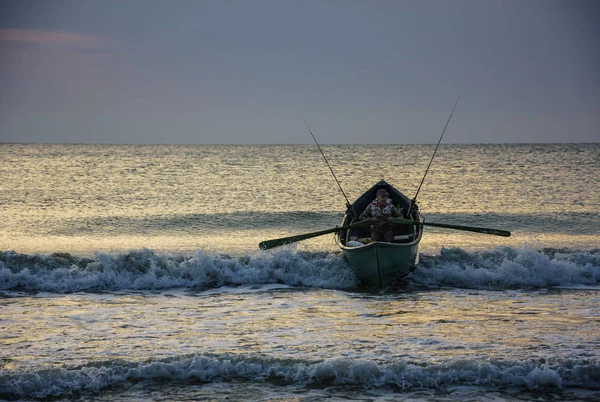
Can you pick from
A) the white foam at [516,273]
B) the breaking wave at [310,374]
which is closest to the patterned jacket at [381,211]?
the white foam at [516,273]

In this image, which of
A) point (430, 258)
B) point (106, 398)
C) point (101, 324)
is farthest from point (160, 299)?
point (430, 258)

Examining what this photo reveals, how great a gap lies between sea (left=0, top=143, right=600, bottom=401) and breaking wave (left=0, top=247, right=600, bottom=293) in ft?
0.13

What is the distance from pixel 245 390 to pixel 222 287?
628cm

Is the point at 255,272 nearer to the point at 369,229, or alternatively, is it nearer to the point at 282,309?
the point at 369,229

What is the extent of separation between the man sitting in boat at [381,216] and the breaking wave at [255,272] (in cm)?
95

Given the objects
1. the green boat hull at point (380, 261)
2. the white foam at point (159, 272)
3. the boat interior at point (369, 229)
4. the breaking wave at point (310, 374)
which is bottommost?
the breaking wave at point (310, 374)

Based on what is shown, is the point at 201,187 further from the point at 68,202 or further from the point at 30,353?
the point at 30,353

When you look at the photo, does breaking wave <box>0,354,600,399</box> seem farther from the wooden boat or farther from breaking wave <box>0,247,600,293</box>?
breaking wave <box>0,247,600,293</box>

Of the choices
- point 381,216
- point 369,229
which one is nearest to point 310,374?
point 381,216

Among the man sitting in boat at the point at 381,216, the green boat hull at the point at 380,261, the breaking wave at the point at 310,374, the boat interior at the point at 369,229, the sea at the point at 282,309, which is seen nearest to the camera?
the breaking wave at the point at 310,374

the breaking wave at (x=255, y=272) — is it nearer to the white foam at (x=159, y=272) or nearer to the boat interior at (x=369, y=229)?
the white foam at (x=159, y=272)

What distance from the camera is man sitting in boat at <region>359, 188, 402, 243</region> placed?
534 inches

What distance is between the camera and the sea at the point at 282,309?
26.3ft

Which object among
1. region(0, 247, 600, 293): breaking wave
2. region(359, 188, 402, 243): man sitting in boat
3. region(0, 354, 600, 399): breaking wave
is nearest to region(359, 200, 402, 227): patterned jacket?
region(359, 188, 402, 243): man sitting in boat
